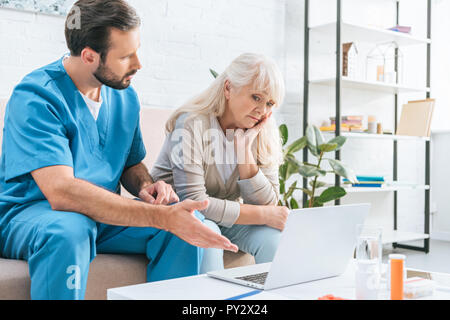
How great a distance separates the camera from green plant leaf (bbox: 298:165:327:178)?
2.57 m

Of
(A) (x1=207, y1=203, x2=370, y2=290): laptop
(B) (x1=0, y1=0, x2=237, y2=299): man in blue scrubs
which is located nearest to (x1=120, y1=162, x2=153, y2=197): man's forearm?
(B) (x1=0, y1=0, x2=237, y2=299): man in blue scrubs

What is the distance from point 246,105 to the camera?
5.52 feet

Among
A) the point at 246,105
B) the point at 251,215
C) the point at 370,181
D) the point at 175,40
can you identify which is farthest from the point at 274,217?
the point at 370,181

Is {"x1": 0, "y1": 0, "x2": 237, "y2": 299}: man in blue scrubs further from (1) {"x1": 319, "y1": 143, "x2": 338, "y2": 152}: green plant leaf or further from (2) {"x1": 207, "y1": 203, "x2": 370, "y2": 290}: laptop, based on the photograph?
(1) {"x1": 319, "y1": 143, "x2": 338, "y2": 152}: green plant leaf

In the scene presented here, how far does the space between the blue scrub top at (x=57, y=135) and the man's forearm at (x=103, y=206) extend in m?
0.08

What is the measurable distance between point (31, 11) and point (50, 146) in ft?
4.12

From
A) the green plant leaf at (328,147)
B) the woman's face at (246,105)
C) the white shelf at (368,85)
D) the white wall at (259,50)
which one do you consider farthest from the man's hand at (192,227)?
the white shelf at (368,85)

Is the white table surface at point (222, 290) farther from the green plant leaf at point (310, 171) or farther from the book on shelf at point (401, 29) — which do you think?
the book on shelf at point (401, 29)

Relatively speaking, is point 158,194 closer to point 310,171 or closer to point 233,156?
point 233,156

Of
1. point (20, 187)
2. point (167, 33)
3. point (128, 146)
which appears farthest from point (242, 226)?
point (167, 33)

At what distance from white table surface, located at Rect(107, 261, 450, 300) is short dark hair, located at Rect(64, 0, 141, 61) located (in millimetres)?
688

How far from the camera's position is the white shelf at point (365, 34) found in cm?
301

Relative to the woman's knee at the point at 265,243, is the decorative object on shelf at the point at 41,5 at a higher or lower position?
higher

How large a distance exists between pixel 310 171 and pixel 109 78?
57.7 inches
